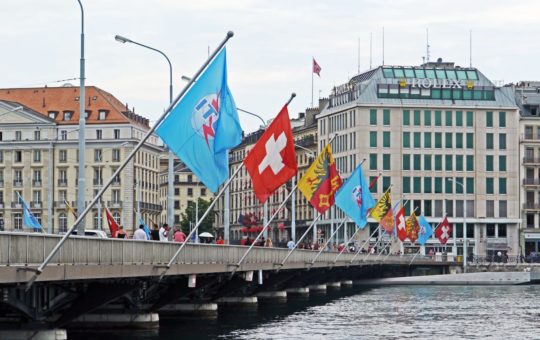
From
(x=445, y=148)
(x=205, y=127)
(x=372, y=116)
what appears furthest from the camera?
(x=445, y=148)

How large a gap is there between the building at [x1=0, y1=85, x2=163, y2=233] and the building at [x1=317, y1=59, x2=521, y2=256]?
28.5 m

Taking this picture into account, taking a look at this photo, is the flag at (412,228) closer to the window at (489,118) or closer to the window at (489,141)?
the window at (489,118)

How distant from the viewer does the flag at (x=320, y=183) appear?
7056 cm

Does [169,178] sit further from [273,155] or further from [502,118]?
[502,118]

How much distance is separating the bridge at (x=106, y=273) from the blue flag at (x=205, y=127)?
12.7 ft

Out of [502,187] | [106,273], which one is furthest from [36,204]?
[106,273]

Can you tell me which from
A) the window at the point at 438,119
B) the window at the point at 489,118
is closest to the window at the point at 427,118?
the window at the point at 438,119

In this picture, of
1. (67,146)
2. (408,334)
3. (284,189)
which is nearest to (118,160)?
(67,146)

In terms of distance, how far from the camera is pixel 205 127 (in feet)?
146

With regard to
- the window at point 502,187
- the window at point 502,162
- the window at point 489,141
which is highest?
the window at point 489,141

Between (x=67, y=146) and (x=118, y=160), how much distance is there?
6.95 metres

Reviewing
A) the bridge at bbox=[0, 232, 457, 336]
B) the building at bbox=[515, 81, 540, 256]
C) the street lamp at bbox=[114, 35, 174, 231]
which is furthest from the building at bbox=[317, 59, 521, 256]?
the street lamp at bbox=[114, 35, 174, 231]

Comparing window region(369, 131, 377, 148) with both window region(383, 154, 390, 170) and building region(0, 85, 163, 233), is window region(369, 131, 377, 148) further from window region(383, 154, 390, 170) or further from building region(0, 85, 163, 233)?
building region(0, 85, 163, 233)

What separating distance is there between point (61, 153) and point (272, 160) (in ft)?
432
